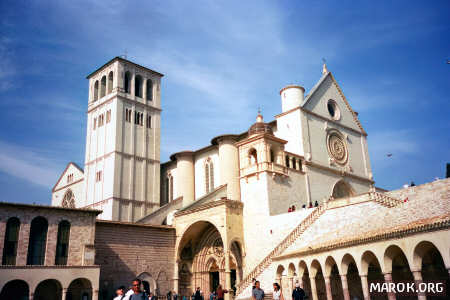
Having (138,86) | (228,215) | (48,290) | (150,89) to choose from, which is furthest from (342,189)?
(138,86)

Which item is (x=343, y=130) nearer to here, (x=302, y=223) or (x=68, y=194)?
(x=302, y=223)

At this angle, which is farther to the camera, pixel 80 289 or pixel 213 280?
pixel 213 280

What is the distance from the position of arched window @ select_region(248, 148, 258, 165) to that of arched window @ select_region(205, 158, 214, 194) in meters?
7.70

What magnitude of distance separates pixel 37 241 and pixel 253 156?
619 inches

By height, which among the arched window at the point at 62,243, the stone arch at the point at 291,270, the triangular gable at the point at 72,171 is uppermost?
the triangular gable at the point at 72,171

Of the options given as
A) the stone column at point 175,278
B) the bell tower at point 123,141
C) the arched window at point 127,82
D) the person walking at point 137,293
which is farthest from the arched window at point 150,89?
the person walking at point 137,293

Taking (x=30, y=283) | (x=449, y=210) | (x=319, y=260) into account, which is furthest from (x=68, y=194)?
(x=449, y=210)

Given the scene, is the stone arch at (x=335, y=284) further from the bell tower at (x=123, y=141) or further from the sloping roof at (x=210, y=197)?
the bell tower at (x=123, y=141)

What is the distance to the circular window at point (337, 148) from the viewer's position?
3582cm

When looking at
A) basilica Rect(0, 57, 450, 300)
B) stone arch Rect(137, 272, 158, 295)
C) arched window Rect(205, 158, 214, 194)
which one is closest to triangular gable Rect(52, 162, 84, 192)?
basilica Rect(0, 57, 450, 300)

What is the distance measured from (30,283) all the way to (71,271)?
2.19 meters

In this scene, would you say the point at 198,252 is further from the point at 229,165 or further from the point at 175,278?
the point at 229,165

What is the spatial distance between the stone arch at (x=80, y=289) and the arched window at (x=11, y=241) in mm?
3748

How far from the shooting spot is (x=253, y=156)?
32.2 metres
